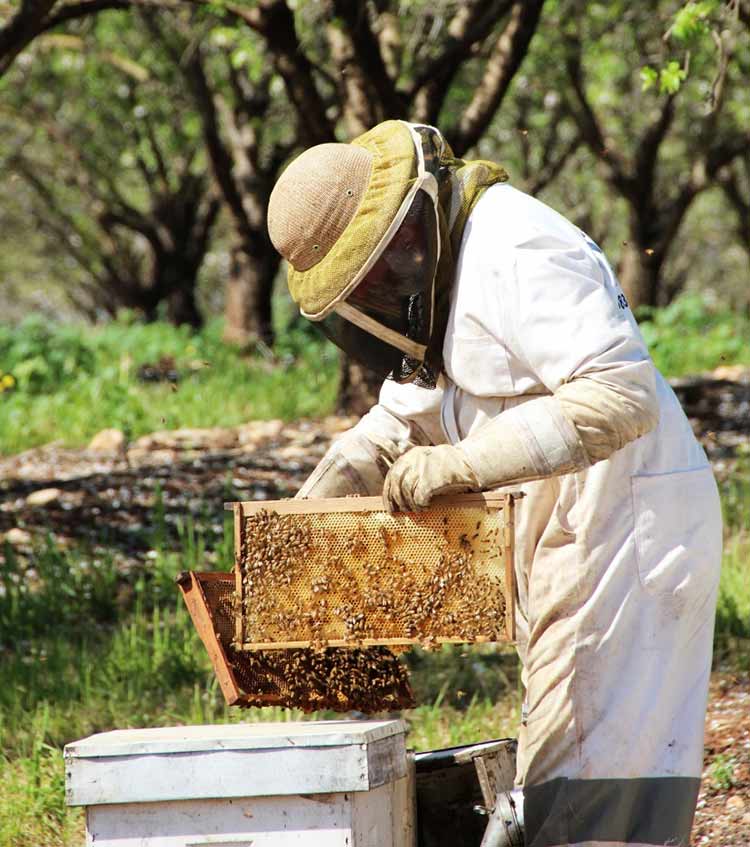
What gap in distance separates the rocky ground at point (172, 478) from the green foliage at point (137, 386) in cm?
20

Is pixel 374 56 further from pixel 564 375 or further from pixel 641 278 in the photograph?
pixel 641 278

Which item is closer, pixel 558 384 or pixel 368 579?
pixel 558 384

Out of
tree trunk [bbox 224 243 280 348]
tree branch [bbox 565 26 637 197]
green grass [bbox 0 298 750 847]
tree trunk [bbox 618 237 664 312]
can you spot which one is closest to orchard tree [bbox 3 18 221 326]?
tree trunk [bbox 224 243 280 348]

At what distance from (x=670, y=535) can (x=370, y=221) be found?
832 millimetres

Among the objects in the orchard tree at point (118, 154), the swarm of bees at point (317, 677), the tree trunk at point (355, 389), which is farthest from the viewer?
the orchard tree at point (118, 154)

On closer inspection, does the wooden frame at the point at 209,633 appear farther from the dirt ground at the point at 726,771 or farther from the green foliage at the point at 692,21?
the green foliage at the point at 692,21

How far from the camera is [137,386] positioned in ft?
29.6

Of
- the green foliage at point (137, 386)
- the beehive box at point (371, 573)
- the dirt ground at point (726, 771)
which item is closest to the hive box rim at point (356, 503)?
the beehive box at point (371, 573)

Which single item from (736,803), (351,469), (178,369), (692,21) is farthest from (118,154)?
(351,469)

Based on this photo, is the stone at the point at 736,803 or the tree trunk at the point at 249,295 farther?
the tree trunk at the point at 249,295

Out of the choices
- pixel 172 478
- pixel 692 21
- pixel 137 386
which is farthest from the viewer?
pixel 137 386

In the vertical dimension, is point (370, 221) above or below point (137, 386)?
below

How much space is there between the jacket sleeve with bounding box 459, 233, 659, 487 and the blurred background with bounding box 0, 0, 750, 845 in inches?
71.5

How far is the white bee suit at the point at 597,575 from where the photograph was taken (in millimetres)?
2359
